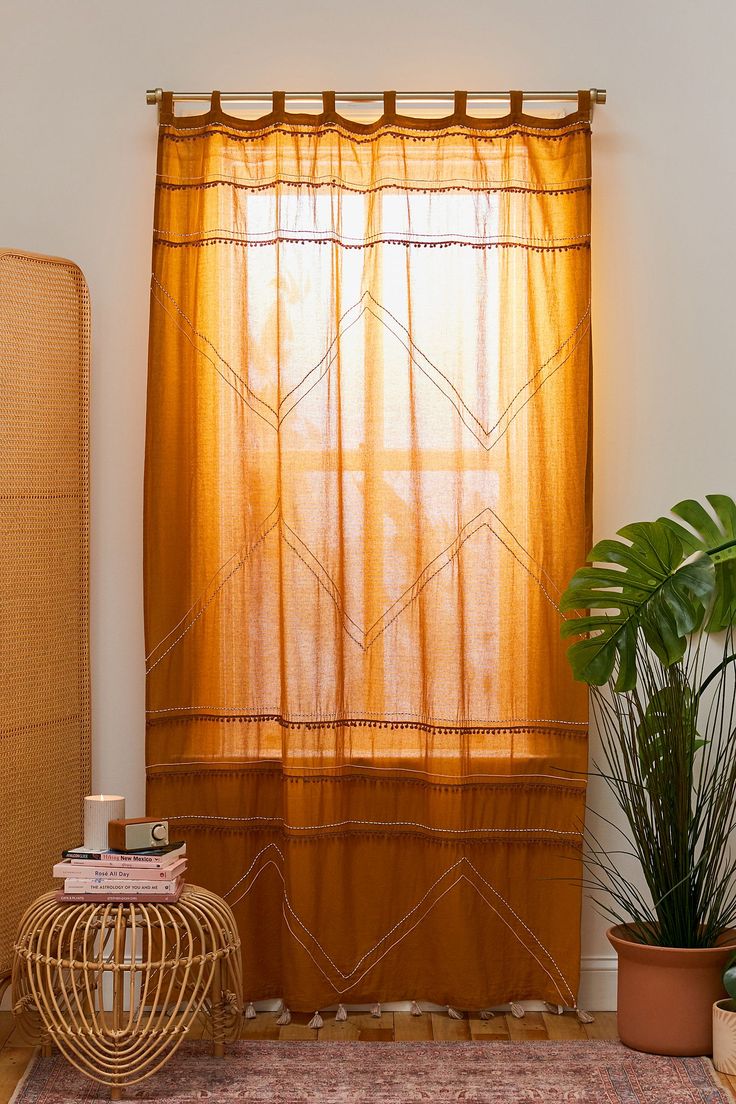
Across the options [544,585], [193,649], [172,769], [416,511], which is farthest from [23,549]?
[544,585]

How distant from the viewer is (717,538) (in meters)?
3.03

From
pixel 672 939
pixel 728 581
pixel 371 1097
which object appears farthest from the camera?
pixel 728 581

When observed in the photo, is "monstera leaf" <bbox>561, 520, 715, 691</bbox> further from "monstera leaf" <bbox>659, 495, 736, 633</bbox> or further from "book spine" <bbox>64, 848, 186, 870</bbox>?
"book spine" <bbox>64, 848, 186, 870</bbox>

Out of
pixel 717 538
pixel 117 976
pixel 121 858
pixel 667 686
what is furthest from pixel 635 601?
pixel 117 976

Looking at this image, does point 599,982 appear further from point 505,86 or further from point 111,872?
point 505,86

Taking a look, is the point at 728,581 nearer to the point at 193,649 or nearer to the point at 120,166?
the point at 193,649

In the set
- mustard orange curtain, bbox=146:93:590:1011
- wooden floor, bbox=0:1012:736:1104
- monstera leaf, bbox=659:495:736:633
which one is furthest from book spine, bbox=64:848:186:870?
monstera leaf, bbox=659:495:736:633

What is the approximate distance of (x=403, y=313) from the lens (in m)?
3.07

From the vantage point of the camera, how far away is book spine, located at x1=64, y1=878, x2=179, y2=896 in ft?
8.52

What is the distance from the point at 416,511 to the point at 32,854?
132cm

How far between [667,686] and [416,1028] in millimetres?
1100

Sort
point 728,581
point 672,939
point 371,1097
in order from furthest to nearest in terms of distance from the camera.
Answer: point 728,581 < point 672,939 < point 371,1097

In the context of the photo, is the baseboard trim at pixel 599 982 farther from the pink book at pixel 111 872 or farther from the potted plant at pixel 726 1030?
the pink book at pixel 111 872

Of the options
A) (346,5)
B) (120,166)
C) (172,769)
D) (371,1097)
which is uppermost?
(346,5)
